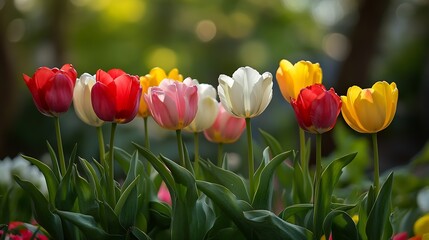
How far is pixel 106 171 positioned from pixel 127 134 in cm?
294

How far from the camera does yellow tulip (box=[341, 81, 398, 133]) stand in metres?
0.89

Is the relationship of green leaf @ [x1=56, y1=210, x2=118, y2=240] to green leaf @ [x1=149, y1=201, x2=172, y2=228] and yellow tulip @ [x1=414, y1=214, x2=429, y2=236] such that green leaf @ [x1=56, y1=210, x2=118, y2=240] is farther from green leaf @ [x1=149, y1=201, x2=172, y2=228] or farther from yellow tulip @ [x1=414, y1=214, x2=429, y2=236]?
yellow tulip @ [x1=414, y1=214, x2=429, y2=236]

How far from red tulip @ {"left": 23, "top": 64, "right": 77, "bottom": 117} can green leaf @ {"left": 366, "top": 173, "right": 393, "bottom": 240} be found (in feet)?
1.31

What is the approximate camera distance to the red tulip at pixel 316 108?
868mm

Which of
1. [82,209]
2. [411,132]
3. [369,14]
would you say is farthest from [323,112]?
[411,132]

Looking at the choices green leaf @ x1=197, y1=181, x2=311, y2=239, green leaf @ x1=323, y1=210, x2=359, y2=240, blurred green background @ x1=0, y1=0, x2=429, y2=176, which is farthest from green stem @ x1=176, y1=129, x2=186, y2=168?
blurred green background @ x1=0, y1=0, x2=429, y2=176

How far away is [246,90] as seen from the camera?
93 centimetres

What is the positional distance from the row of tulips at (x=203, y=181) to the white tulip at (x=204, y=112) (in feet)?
0.11

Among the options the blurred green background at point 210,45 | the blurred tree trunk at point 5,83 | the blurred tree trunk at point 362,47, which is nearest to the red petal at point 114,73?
the blurred tree trunk at point 5,83

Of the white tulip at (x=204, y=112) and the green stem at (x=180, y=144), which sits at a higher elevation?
the white tulip at (x=204, y=112)

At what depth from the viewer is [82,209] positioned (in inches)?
36.5

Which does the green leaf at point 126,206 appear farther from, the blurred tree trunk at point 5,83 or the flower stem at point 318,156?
the blurred tree trunk at point 5,83

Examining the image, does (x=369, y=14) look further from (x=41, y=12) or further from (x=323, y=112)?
(x=323, y=112)

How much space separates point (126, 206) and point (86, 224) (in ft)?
0.18
